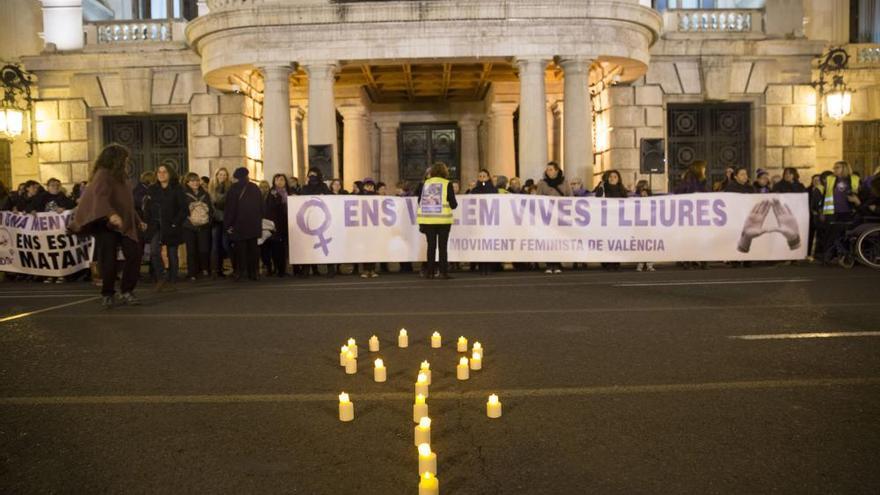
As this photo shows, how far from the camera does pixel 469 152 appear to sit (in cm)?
2738

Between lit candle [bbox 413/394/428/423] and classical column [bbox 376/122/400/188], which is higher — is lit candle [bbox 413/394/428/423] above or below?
below

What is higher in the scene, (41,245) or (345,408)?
(41,245)

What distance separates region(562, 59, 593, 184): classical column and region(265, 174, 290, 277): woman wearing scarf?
7.78 metres

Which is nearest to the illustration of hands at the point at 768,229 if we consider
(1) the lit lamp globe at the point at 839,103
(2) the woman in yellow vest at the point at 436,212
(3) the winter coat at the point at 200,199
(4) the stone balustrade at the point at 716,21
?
(2) the woman in yellow vest at the point at 436,212

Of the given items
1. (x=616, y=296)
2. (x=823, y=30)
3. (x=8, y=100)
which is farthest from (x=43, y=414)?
(x=823, y=30)

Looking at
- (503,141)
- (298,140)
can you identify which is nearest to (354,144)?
(298,140)

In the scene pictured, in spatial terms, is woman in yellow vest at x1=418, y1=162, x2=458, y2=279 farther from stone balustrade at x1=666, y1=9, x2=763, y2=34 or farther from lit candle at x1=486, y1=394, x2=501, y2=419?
stone balustrade at x1=666, y1=9, x2=763, y2=34

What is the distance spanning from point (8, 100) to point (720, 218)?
19.5 m

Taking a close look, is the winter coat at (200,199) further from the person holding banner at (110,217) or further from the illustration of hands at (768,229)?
the illustration of hands at (768,229)

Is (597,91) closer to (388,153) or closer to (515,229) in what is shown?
(388,153)

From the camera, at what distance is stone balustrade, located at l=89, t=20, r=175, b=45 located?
22.2 meters

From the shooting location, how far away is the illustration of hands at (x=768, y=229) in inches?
562

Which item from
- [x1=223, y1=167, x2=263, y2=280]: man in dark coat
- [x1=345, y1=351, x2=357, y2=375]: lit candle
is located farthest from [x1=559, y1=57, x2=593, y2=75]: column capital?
[x1=345, y1=351, x2=357, y2=375]: lit candle

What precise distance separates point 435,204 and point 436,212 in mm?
140
